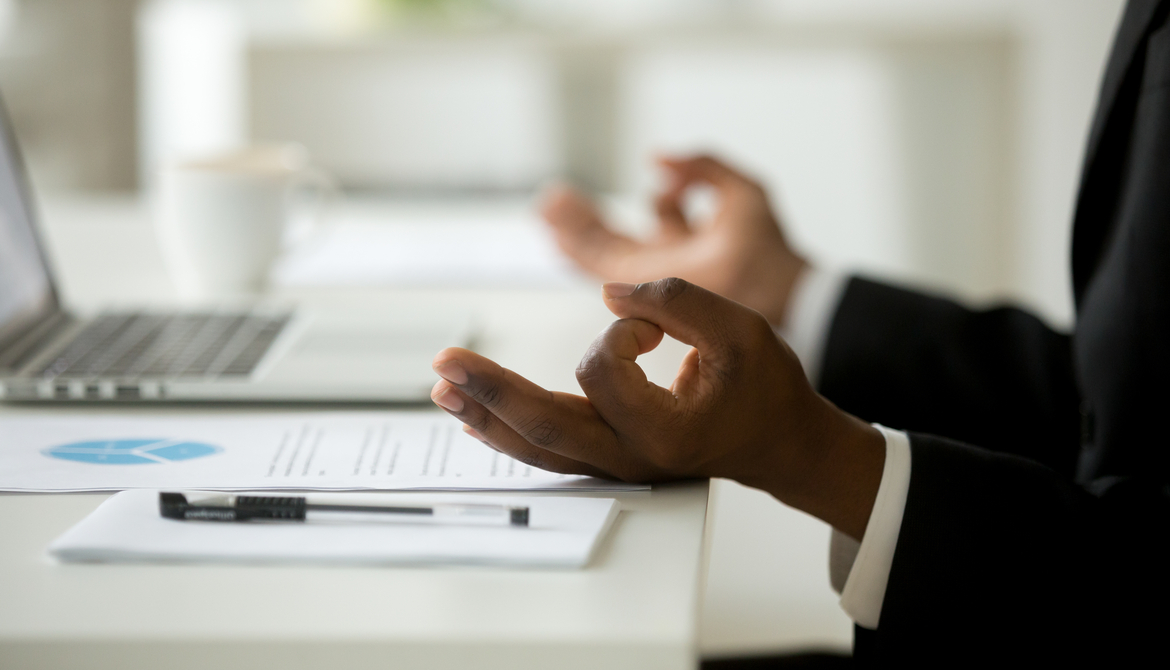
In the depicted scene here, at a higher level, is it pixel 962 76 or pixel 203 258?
pixel 962 76

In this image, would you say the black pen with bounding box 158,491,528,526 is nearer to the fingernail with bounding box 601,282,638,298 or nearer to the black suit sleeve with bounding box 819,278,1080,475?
the fingernail with bounding box 601,282,638,298

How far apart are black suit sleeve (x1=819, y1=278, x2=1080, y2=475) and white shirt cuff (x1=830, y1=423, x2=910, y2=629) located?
1.14 ft

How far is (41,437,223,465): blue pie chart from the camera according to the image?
45 centimetres

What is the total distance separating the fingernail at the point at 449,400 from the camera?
371mm

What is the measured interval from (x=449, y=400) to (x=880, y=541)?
0.64 ft

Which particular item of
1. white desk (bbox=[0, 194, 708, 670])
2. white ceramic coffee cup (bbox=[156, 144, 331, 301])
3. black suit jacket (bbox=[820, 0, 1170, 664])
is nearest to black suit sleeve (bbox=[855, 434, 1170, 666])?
black suit jacket (bbox=[820, 0, 1170, 664])

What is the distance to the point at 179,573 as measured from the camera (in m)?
0.32

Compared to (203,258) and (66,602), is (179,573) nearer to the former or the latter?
(66,602)

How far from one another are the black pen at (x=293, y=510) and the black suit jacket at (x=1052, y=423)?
0.64ft

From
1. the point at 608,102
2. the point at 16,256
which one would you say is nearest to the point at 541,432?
the point at 16,256

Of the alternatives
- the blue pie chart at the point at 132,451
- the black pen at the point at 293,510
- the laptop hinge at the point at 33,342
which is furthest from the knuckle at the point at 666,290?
the laptop hinge at the point at 33,342

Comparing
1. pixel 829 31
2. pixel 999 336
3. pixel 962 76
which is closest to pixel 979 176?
pixel 962 76

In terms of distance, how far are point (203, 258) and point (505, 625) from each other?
690mm

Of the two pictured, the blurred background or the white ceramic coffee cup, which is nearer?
the white ceramic coffee cup
